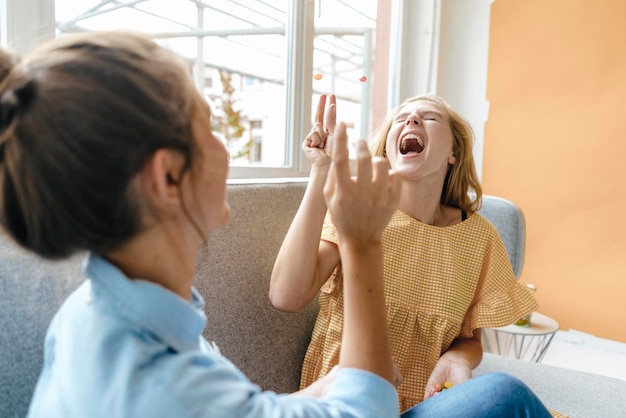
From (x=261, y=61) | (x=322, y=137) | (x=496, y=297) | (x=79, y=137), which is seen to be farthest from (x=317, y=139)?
(x=261, y=61)

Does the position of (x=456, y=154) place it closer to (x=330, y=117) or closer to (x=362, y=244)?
(x=330, y=117)

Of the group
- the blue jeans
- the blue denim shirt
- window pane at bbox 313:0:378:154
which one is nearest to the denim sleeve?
the blue denim shirt

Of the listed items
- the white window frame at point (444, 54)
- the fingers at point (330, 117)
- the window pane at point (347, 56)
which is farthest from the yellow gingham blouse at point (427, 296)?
the white window frame at point (444, 54)

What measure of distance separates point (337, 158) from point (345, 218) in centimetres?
7

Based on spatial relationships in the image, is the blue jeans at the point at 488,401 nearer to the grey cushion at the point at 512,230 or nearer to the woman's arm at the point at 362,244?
the woman's arm at the point at 362,244

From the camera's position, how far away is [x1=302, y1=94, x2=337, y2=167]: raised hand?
1.14m

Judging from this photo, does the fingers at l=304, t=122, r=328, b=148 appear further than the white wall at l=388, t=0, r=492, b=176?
No

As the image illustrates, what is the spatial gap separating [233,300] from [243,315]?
4cm

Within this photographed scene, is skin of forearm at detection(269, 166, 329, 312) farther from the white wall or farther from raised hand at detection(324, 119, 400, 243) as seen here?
the white wall

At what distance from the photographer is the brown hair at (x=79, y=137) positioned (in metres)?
0.48

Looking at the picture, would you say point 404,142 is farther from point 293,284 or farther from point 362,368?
point 362,368

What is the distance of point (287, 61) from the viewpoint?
2049 mm

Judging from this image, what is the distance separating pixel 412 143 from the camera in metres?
1.31

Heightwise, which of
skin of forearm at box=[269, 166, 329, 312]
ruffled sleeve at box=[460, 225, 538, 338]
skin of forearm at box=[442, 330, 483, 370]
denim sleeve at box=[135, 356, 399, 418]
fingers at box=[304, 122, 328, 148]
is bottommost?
skin of forearm at box=[442, 330, 483, 370]
